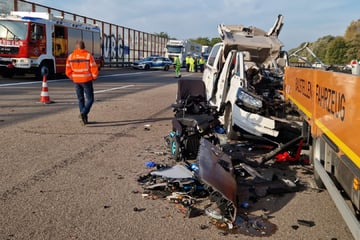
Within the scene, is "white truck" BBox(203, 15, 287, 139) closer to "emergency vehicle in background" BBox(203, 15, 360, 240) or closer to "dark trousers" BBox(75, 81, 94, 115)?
"emergency vehicle in background" BBox(203, 15, 360, 240)

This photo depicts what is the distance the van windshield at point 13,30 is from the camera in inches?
797

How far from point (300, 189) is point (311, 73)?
1.52m

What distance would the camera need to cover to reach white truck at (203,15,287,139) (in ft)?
23.1

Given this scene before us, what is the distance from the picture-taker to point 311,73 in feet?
17.3

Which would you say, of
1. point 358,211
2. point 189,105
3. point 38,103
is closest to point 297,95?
point 189,105

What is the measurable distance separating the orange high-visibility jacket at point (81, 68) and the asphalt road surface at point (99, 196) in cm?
111

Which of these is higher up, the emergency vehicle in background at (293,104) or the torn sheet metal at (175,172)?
the emergency vehicle in background at (293,104)

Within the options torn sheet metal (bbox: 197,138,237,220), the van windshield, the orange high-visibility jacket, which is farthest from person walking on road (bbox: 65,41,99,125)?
the van windshield

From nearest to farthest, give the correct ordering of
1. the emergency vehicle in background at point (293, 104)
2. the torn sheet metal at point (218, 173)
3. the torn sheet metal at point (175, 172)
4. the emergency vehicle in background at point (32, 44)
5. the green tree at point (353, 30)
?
1. the emergency vehicle in background at point (293, 104)
2. the torn sheet metal at point (218, 173)
3. the torn sheet metal at point (175, 172)
4. the emergency vehicle in background at point (32, 44)
5. the green tree at point (353, 30)

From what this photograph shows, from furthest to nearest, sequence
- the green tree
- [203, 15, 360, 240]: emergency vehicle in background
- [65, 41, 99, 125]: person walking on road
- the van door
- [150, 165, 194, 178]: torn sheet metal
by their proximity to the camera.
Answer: the green tree → the van door → [65, 41, 99, 125]: person walking on road → [150, 165, 194, 178]: torn sheet metal → [203, 15, 360, 240]: emergency vehicle in background

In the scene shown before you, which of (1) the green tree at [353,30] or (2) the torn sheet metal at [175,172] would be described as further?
(1) the green tree at [353,30]

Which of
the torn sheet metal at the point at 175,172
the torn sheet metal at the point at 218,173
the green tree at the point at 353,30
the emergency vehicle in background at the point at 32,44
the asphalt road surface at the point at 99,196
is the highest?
the green tree at the point at 353,30

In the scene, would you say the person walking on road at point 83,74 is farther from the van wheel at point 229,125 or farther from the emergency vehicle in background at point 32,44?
the emergency vehicle in background at point 32,44

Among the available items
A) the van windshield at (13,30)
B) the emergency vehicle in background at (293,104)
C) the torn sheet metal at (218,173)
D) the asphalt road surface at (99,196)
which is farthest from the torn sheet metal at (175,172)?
the van windshield at (13,30)
